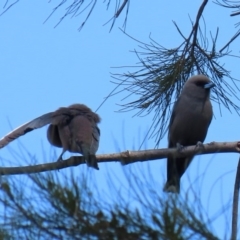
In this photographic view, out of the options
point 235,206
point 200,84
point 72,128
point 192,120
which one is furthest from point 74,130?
point 235,206

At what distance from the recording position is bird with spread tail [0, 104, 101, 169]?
446 cm

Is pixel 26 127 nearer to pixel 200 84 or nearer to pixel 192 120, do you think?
pixel 200 84

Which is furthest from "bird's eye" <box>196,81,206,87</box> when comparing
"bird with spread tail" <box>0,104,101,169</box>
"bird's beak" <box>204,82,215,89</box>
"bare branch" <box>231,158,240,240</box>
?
"bare branch" <box>231,158,240,240</box>

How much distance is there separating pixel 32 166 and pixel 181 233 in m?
0.61

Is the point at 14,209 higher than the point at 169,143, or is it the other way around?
the point at 169,143

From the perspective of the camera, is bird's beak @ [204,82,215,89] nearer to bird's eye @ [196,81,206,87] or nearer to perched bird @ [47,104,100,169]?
bird's eye @ [196,81,206,87]

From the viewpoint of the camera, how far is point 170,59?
4195 mm

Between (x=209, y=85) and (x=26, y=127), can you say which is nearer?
(x=26, y=127)

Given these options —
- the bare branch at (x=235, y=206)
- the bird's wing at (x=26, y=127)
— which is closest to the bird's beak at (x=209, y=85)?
the bird's wing at (x=26, y=127)

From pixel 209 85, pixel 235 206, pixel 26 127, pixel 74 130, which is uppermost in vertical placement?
pixel 209 85

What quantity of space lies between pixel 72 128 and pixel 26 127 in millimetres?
494

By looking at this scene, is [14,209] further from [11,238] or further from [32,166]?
[32,166]

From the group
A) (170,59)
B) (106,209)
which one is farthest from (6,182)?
(170,59)

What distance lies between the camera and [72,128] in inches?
185
